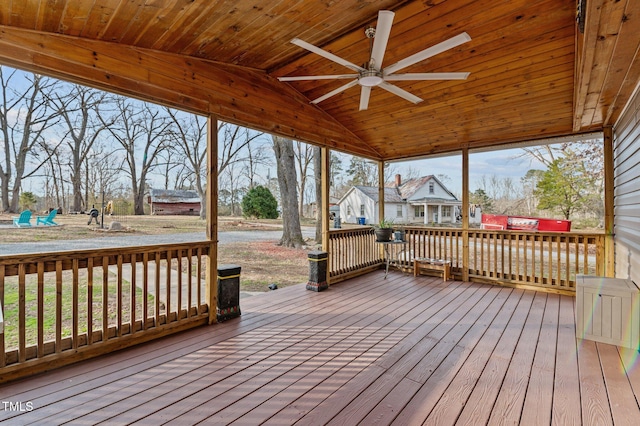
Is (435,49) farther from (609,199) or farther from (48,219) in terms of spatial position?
(609,199)

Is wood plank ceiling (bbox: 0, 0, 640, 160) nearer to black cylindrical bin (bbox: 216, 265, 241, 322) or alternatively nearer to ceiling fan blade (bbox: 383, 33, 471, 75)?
ceiling fan blade (bbox: 383, 33, 471, 75)

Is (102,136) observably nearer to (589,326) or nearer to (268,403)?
(268,403)

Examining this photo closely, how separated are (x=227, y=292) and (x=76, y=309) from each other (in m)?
1.41

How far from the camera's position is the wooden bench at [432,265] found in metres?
5.66

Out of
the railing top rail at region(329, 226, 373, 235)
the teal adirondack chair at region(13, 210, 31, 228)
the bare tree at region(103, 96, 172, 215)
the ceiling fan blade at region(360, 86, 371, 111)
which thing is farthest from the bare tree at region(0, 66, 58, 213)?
the railing top rail at region(329, 226, 373, 235)

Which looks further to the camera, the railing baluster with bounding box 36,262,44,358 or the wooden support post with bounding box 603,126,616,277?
the wooden support post with bounding box 603,126,616,277

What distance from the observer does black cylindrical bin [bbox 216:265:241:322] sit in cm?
355

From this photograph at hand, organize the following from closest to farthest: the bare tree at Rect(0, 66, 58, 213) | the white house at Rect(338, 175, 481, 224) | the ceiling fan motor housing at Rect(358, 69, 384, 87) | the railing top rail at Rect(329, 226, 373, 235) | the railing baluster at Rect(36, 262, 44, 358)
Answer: the bare tree at Rect(0, 66, 58, 213) → the railing baluster at Rect(36, 262, 44, 358) → the ceiling fan motor housing at Rect(358, 69, 384, 87) → the railing top rail at Rect(329, 226, 373, 235) → the white house at Rect(338, 175, 481, 224)

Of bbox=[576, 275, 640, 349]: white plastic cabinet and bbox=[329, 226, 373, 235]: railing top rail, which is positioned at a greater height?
bbox=[329, 226, 373, 235]: railing top rail

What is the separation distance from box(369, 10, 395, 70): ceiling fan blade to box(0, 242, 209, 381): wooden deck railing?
262 centimetres

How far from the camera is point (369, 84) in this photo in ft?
9.64

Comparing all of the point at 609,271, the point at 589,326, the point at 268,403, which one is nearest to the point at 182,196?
the point at 268,403

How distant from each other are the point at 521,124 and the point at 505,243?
203cm

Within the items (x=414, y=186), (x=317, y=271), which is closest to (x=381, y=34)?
(x=317, y=271)
